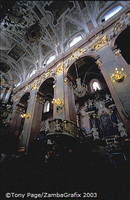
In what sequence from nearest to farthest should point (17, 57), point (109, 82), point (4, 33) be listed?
point (109, 82) < point (4, 33) < point (17, 57)

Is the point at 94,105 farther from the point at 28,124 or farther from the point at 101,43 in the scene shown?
the point at 28,124

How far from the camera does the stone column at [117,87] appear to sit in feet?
19.5

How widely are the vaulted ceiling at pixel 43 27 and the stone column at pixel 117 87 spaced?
17.3 ft

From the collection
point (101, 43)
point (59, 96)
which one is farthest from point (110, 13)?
point (59, 96)

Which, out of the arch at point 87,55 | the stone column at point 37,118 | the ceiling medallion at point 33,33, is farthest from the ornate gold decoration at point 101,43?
the ceiling medallion at point 33,33

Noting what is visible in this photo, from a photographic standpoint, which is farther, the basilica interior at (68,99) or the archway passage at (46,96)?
the archway passage at (46,96)

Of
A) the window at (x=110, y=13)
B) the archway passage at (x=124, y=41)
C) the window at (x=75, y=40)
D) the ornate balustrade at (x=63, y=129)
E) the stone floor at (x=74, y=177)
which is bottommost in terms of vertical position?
the stone floor at (x=74, y=177)

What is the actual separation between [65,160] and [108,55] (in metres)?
7.33

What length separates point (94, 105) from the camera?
37.2 feet

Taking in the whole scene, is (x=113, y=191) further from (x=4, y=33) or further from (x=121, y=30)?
(x=4, y=33)

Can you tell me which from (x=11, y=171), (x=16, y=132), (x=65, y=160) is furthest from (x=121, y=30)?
(x=16, y=132)

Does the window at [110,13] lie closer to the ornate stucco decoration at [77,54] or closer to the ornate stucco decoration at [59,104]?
the ornate stucco decoration at [77,54]

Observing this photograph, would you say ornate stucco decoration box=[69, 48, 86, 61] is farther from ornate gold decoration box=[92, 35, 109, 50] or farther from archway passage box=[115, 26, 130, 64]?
archway passage box=[115, 26, 130, 64]

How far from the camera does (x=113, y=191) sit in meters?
4.00
